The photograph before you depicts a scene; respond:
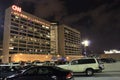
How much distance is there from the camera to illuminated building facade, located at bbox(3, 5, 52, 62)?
130962 mm

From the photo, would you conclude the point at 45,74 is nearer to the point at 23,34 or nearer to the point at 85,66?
the point at 85,66

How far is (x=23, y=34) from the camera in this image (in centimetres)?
14412

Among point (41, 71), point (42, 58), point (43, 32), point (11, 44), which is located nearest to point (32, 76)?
point (41, 71)

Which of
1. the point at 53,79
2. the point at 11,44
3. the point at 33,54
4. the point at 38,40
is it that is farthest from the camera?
the point at 38,40

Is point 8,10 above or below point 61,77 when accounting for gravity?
above

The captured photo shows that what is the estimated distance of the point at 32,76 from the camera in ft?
44.8

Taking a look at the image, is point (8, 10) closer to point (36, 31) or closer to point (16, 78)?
point (36, 31)

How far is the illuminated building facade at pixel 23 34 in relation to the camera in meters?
131

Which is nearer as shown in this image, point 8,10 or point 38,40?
point 8,10

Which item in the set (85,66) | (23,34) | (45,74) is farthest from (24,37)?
(45,74)

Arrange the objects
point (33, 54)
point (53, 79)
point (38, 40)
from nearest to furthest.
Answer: point (53, 79) → point (33, 54) → point (38, 40)

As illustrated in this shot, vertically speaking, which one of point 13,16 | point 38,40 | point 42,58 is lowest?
point 42,58

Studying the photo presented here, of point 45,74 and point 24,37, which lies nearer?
point 45,74

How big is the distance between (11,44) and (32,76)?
119 metres
